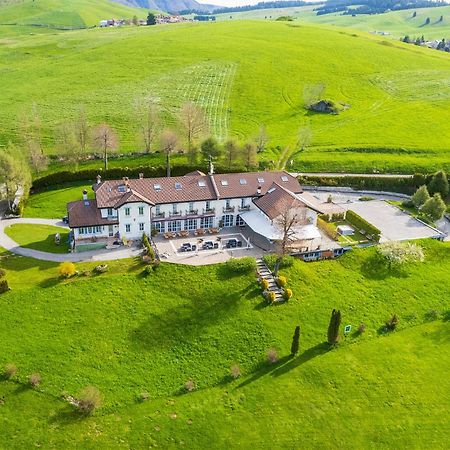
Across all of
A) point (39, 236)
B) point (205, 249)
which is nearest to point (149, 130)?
point (39, 236)

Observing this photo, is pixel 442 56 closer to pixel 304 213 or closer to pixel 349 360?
pixel 304 213

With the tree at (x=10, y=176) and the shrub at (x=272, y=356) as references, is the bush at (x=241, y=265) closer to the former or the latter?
the shrub at (x=272, y=356)

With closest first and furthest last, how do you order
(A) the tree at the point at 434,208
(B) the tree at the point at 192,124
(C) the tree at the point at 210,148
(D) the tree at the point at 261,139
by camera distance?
(A) the tree at the point at 434,208 → (C) the tree at the point at 210,148 → (B) the tree at the point at 192,124 → (D) the tree at the point at 261,139

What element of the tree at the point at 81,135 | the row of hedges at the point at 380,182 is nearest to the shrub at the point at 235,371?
the row of hedges at the point at 380,182

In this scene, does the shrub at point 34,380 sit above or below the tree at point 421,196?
below

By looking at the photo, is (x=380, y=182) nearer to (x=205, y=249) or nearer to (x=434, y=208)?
(x=434, y=208)
